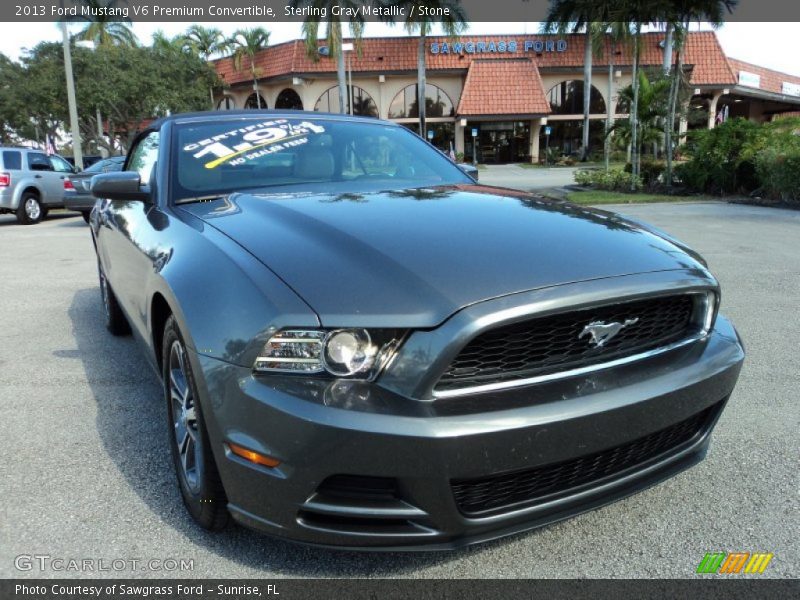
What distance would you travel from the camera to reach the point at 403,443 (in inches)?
63.7

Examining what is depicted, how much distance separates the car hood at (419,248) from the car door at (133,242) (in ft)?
1.14

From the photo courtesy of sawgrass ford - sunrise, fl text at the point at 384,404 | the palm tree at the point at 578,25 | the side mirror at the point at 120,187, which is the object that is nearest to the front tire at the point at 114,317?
the photo courtesy of sawgrass ford - sunrise, fl text at the point at 384,404

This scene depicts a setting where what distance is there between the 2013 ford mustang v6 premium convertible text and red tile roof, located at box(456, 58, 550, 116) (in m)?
39.5

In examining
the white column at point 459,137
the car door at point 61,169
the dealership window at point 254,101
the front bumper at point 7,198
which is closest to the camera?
the front bumper at point 7,198

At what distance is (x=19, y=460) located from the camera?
9.20 ft

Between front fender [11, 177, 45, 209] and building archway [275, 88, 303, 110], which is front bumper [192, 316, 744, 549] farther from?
building archway [275, 88, 303, 110]

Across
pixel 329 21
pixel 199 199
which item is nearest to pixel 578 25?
pixel 329 21

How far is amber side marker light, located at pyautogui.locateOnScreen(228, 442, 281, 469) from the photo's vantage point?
5.64 feet

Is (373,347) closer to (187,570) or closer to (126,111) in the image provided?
(187,570)

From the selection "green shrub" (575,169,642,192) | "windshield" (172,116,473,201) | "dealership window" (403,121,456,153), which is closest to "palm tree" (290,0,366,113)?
"dealership window" (403,121,456,153)

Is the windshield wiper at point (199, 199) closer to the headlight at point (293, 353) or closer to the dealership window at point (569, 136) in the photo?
the headlight at point (293, 353)

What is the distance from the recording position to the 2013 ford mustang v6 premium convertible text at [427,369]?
1.68 m

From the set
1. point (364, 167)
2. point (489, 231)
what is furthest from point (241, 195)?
point (489, 231)

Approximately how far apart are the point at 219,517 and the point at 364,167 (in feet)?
6.69
